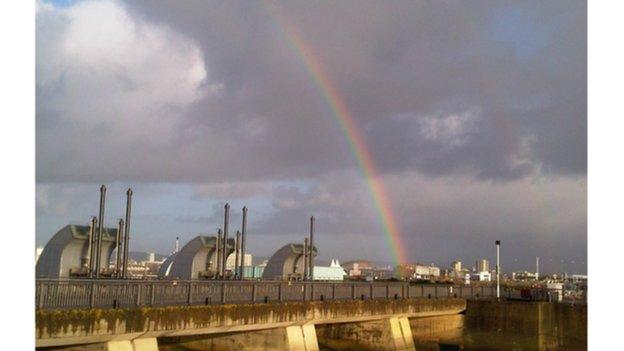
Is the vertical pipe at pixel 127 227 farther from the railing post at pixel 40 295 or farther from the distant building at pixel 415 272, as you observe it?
the distant building at pixel 415 272

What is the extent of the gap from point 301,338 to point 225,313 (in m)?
6.66

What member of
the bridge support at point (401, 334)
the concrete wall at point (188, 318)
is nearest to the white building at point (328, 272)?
the bridge support at point (401, 334)

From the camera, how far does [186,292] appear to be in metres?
26.2

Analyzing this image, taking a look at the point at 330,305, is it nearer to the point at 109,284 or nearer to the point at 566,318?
the point at 109,284

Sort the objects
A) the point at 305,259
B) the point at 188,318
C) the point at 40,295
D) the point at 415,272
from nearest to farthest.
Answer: the point at 40,295, the point at 188,318, the point at 305,259, the point at 415,272

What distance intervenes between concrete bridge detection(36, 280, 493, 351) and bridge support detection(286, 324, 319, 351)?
50mm

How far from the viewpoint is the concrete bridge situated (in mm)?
20672

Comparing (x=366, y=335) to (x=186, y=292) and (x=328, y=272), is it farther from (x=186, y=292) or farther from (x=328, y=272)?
(x=328, y=272)

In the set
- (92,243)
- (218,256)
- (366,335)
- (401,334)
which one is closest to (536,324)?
(401,334)

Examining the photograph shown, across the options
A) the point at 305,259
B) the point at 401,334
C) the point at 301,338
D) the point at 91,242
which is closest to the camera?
the point at 301,338

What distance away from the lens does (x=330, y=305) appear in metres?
33.1

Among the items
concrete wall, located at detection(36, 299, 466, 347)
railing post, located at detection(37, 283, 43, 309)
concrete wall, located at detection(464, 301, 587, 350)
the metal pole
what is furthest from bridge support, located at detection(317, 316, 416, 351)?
railing post, located at detection(37, 283, 43, 309)
